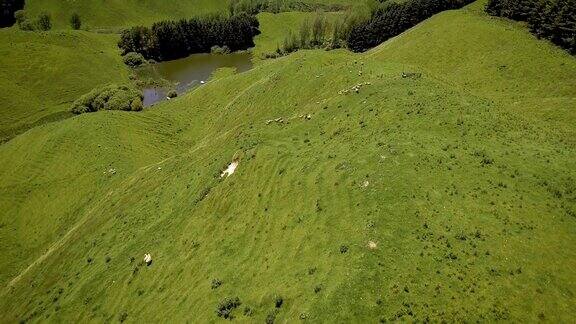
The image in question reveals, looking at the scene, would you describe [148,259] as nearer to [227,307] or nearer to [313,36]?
[227,307]

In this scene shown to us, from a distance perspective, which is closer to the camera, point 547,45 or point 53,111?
point 547,45

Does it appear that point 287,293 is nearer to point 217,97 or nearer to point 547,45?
point 217,97

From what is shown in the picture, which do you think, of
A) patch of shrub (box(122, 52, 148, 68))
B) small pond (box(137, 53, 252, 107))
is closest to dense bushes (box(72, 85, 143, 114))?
small pond (box(137, 53, 252, 107))

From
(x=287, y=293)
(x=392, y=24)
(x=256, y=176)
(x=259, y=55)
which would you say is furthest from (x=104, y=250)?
(x=259, y=55)

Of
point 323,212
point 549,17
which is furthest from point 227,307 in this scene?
point 549,17

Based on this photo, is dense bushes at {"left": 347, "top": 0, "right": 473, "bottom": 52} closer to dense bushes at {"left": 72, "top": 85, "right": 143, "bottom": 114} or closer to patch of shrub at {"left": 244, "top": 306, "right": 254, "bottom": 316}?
dense bushes at {"left": 72, "top": 85, "right": 143, "bottom": 114}
